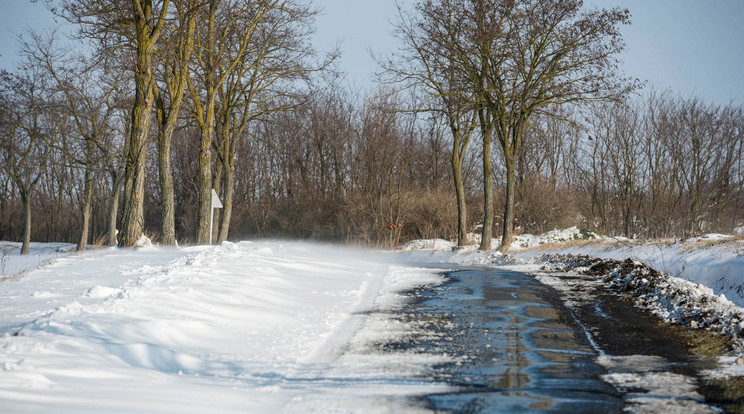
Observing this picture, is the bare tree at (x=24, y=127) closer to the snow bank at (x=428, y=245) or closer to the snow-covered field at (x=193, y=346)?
the snow bank at (x=428, y=245)

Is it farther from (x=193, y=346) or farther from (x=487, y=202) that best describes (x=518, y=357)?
(x=487, y=202)

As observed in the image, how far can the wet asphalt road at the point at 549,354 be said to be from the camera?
5082 millimetres

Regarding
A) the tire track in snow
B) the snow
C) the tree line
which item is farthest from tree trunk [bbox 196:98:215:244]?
the tire track in snow

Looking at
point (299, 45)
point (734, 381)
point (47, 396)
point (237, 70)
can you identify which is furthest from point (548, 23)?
point (47, 396)

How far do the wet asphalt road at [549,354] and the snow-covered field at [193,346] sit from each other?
0.46 meters

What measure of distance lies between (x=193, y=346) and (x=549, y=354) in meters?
3.71

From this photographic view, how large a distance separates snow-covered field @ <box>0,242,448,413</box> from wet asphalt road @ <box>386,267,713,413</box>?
457 mm

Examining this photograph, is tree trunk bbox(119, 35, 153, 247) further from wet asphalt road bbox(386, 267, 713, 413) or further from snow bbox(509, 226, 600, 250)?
snow bbox(509, 226, 600, 250)

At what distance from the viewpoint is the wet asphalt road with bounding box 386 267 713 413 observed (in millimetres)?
5082

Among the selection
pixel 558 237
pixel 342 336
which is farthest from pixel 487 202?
pixel 342 336

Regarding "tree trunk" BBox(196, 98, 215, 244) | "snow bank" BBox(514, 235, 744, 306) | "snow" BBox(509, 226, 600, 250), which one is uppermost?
"tree trunk" BBox(196, 98, 215, 244)

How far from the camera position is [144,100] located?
1803 cm

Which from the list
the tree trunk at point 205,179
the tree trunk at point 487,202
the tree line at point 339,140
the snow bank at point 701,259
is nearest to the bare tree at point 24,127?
the tree line at point 339,140

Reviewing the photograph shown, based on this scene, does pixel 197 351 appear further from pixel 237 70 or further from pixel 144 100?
pixel 237 70
